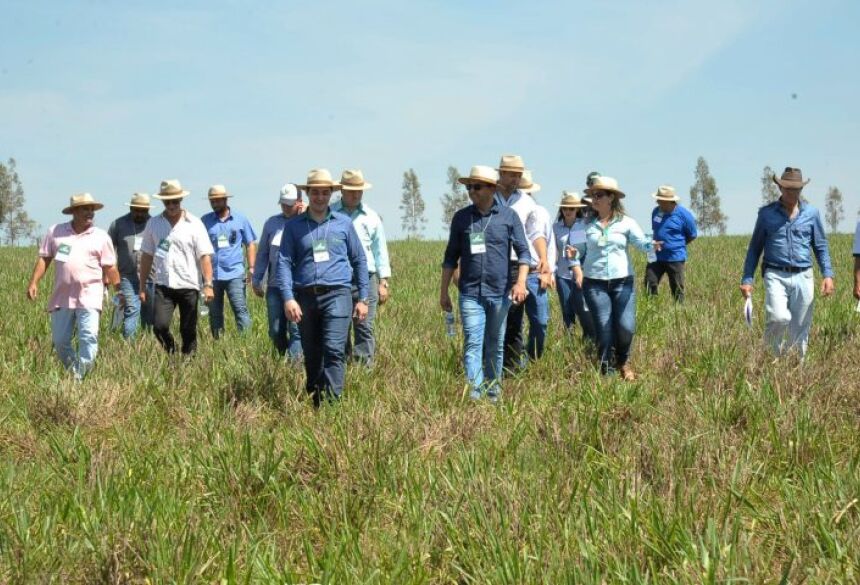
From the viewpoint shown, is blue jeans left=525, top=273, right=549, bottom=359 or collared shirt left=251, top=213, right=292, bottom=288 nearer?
blue jeans left=525, top=273, right=549, bottom=359

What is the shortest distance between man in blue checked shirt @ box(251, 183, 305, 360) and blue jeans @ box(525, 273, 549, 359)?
2063mm

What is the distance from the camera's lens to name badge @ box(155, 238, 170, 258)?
8.13 meters

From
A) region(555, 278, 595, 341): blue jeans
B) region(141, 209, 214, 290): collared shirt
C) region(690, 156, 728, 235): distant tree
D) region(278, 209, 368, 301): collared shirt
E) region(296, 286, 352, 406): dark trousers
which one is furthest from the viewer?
region(690, 156, 728, 235): distant tree

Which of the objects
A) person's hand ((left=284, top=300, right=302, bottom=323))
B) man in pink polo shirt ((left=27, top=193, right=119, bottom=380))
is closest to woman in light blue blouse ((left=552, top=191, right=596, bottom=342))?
person's hand ((left=284, top=300, right=302, bottom=323))

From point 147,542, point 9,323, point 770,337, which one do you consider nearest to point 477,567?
point 147,542

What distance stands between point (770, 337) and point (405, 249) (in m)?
17.4

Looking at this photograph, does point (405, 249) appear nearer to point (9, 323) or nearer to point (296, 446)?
point (9, 323)

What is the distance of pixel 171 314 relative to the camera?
8.23 metres

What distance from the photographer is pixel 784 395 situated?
5629 mm

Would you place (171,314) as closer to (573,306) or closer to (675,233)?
(573,306)

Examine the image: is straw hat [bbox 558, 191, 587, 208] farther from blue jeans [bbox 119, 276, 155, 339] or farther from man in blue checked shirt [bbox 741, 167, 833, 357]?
blue jeans [bbox 119, 276, 155, 339]

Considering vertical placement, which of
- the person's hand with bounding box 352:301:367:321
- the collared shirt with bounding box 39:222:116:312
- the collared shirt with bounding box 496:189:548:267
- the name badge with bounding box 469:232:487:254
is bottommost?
the person's hand with bounding box 352:301:367:321

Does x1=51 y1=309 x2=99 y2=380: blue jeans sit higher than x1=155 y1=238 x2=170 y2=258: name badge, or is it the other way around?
x1=155 y1=238 x2=170 y2=258: name badge

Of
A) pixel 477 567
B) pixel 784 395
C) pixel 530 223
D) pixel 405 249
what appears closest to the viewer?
pixel 477 567
